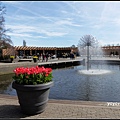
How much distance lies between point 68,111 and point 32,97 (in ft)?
3.55

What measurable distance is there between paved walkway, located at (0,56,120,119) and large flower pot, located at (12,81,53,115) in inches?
6.5

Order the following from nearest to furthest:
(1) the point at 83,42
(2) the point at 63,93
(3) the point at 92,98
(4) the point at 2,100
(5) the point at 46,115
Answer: (5) the point at 46,115 < (4) the point at 2,100 < (3) the point at 92,98 < (2) the point at 63,93 < (1) the point at 83,42

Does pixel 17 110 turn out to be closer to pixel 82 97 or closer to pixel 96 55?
pixel 82 97

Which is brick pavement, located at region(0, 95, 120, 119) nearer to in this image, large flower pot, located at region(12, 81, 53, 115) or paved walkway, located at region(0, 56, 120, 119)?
paved walkway, located at region(0, 56, 120, 119)

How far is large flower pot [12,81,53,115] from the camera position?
4.64 m

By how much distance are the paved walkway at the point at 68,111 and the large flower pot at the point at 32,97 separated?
17cm

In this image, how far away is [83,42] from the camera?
22.4m

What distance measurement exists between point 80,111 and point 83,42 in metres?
17.9

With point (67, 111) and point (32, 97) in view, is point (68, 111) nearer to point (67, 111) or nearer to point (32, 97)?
point (67, 111)

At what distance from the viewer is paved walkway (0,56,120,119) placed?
184 inches

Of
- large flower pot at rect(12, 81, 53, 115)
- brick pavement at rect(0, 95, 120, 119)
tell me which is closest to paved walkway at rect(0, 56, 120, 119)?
brick pavement at rect(0, 95, 120, 119)

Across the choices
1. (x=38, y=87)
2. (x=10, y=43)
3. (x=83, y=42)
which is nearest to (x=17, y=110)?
(x=38, y=87)

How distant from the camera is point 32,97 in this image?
4688 millimetres

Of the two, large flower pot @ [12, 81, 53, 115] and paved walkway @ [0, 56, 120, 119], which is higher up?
large flower pot @ [12, 81, 53, 115]
